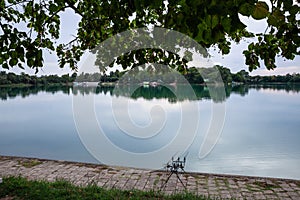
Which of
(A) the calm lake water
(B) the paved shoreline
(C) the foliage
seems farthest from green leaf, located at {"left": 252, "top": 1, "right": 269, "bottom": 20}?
(B) the paved shoreline

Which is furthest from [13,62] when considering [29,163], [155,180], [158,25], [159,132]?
[159,132]

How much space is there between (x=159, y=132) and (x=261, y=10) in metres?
6.77

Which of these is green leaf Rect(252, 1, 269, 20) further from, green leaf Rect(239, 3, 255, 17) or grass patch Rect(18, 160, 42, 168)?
grass patch Rect(18, 160, 42, 168)

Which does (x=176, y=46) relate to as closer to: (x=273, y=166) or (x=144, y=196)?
(x=144, y=196)

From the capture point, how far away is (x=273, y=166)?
9.30 m

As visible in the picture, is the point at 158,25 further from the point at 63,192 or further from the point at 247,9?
the point at 63,192

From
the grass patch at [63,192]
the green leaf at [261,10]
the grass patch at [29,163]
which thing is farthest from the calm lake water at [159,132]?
the green leaf at [261,10]

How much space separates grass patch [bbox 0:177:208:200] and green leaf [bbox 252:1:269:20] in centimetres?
287

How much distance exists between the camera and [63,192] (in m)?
3.67

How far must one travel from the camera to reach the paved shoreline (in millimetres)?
3903

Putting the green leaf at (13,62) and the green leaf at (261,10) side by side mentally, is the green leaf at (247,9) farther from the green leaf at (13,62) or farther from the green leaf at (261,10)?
the green leaf at (13,62)

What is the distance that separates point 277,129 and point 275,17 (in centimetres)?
1531

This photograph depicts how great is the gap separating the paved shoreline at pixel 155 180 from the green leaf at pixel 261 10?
3052 millimetres

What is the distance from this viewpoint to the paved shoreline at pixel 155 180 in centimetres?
390
